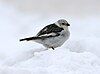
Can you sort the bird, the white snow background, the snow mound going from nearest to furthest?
the snow mound < the white snow background < the bird

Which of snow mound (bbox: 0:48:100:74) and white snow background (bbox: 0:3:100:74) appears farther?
white snow background (bbox: 0:3:100:74)

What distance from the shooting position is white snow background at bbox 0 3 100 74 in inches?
303

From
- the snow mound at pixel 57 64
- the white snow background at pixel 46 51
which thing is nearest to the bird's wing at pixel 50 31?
the white snow background at pixel 46 51

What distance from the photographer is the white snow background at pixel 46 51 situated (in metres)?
7.70

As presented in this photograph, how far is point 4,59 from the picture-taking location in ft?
29.2

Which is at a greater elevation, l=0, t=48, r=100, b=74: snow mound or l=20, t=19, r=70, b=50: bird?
l=20, t=19, r=70, b=50: bird

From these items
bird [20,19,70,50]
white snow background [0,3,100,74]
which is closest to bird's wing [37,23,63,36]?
bird [20,19,70,50]

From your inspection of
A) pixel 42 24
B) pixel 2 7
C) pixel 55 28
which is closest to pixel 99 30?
pixel 55 28

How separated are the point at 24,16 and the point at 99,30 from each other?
111 inches

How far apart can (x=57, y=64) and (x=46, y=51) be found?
0.69m

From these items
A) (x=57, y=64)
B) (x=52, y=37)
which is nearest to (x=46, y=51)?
(x=57, y=64)

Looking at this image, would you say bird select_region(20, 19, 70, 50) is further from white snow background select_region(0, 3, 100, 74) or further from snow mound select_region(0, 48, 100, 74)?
snow mound select_region(0, 48, 100, 74)

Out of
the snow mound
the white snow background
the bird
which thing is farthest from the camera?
the bird

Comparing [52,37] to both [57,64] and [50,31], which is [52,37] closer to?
[50,31]
